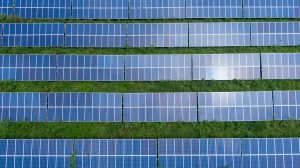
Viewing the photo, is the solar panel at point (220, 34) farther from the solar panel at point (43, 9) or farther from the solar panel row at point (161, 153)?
the solar panel at point (43, 9)

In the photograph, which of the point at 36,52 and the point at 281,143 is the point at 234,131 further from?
the point at 36,52

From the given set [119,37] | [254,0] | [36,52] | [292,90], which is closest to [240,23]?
[254,0]

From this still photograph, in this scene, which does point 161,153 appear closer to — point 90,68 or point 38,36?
point 90,68

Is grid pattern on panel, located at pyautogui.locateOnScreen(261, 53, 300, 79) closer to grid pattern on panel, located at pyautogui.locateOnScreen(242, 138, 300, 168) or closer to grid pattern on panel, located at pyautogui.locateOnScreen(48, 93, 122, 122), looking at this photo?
grid pattern on panel, located at pyautogui.locateOnScreen(242, 138, 300, 168)

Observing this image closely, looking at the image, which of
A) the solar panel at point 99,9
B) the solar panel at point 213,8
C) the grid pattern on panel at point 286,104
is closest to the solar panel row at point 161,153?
the grid pattern on panel at point 286,104

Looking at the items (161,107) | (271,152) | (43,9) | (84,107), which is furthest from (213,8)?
(43,9)

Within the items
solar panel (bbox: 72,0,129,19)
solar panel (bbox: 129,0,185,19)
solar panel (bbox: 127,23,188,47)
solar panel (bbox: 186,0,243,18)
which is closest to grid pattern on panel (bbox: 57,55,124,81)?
solar panel (bbox: 127,23,188,47)
